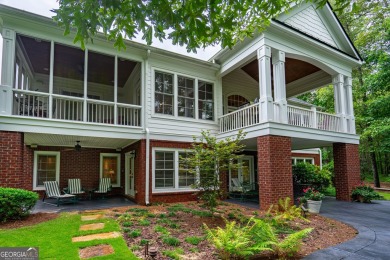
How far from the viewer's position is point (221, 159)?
723 cm

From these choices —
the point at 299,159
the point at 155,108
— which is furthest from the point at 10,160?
the point at 299,159

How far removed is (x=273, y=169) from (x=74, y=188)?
324 inches

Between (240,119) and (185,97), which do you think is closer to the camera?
(240,119)

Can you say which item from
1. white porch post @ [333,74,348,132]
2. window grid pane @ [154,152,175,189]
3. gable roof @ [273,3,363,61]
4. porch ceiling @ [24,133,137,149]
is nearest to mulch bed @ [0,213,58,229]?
porch ceiling @ [24,133,137,149]

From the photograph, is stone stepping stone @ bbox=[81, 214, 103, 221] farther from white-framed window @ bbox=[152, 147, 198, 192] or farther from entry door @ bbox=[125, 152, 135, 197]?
entry door @ bbox=[125, 152, 135, 197]

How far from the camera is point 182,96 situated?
1094 centimetres

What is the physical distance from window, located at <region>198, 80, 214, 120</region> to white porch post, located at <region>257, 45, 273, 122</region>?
3147 mm

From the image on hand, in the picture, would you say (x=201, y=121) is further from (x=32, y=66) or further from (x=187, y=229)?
(x=32, y=66)

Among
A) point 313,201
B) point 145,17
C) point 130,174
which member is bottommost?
point 313,201

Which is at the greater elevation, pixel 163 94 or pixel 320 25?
pixel 320 25

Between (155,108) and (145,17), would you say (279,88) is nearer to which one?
(155,108)

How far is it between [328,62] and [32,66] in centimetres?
1294

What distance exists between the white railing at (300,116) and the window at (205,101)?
3.50 meters

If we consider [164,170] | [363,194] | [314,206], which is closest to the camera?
[314,206]
